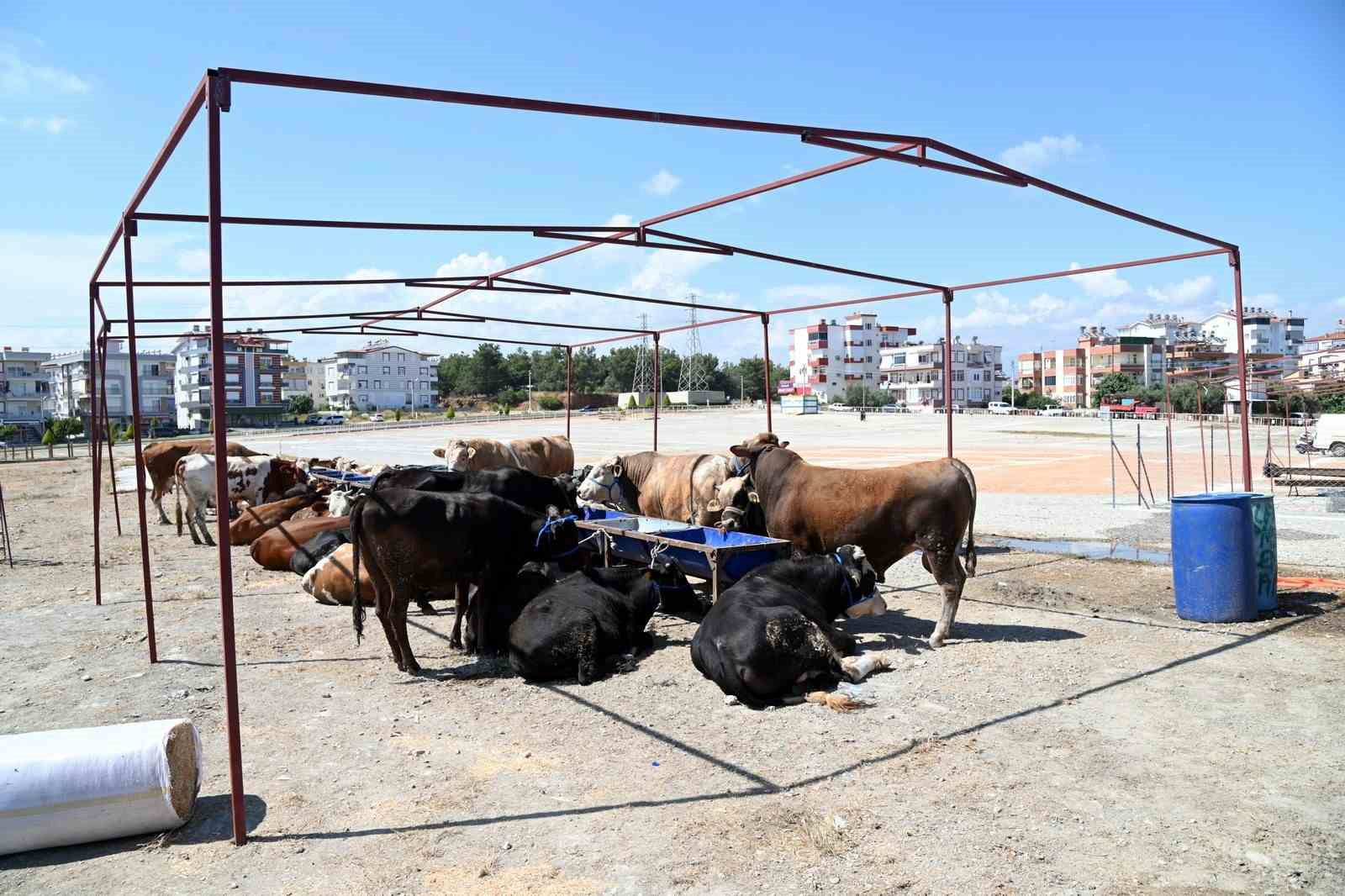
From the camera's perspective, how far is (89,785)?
4391mm

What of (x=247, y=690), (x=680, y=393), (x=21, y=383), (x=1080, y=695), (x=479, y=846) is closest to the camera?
(x=479, y=846)

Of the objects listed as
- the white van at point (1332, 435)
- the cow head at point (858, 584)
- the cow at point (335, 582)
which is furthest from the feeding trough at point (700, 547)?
the white van at point (1332, 435)

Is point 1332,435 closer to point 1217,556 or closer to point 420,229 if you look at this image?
point 1217,556

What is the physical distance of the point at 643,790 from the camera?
16.4 ft

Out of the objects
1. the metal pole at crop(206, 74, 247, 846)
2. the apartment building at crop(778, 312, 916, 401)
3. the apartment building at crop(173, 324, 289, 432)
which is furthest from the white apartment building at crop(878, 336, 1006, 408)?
the metal pole at crop(206, 74, 247, 846)

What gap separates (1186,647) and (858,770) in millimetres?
3931

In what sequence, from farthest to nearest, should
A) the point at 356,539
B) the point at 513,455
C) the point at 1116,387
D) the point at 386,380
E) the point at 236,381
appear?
the point at 386,380
the point at 236,381
the point at 1116,387
the point at 513,455
the point at 356,539

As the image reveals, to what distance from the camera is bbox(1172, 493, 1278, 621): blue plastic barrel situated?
26.8 ft

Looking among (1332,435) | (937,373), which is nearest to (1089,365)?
(937,373)

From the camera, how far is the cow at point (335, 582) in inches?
394

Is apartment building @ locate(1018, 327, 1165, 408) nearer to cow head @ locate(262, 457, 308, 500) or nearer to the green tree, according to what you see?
the green tree

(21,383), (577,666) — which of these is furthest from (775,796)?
(21,383)

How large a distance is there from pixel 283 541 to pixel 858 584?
8.01m

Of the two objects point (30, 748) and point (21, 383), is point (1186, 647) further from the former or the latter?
point (21, 383)
